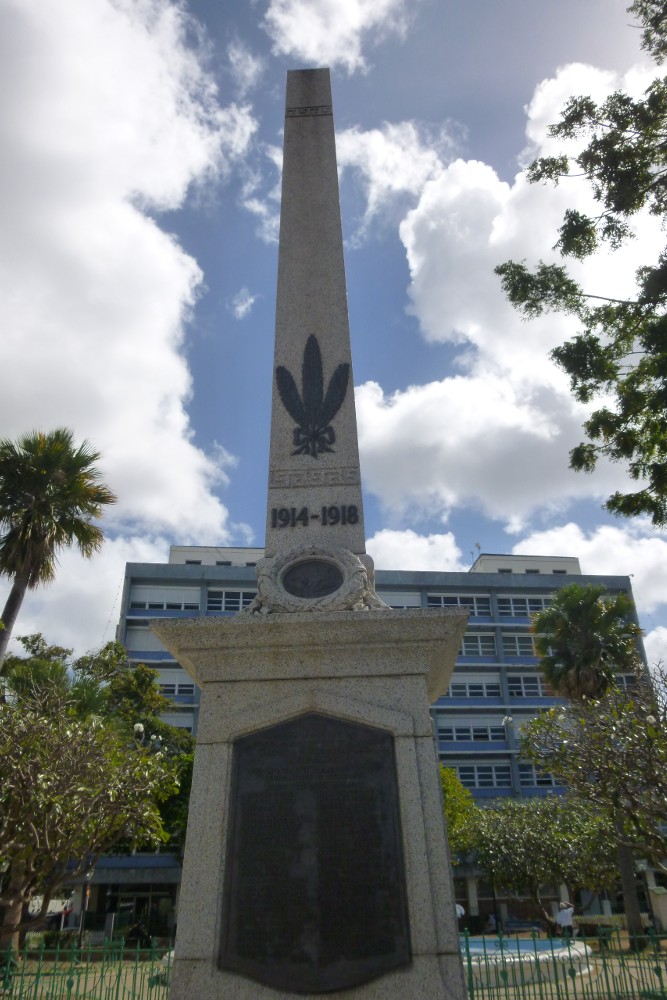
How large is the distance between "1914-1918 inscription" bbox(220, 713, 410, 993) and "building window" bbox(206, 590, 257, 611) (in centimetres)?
4238

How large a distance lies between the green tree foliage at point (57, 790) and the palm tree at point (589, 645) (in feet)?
45.9

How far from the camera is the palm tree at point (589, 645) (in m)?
22.5

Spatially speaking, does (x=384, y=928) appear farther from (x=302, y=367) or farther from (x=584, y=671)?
(x=584, y=671)

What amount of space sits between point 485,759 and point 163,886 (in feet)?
65.4

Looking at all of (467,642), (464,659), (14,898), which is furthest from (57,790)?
(467,642)

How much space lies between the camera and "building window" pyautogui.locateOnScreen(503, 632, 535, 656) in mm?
49656

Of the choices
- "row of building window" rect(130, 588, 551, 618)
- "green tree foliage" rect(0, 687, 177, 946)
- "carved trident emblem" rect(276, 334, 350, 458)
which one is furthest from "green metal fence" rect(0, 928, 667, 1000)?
"row of building window" rect(130, 588, 551, 618)

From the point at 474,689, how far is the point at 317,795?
4519 centimetres

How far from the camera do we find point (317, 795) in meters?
4.93

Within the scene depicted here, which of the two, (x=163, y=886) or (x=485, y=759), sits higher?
(x=485, y=759)

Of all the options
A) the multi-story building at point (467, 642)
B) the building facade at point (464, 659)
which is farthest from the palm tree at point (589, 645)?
the multi-story building at point (467, 642)

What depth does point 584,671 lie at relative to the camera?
22.7 metres

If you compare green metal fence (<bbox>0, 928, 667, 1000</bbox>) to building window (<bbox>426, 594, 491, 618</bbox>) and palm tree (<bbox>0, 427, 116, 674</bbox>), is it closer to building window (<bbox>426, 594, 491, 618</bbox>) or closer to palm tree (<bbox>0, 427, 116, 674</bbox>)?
palm tree (<bbox>0, 427, 116, 674</bbox>)

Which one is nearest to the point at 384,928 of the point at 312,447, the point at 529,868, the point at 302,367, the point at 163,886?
the point at 312,447
